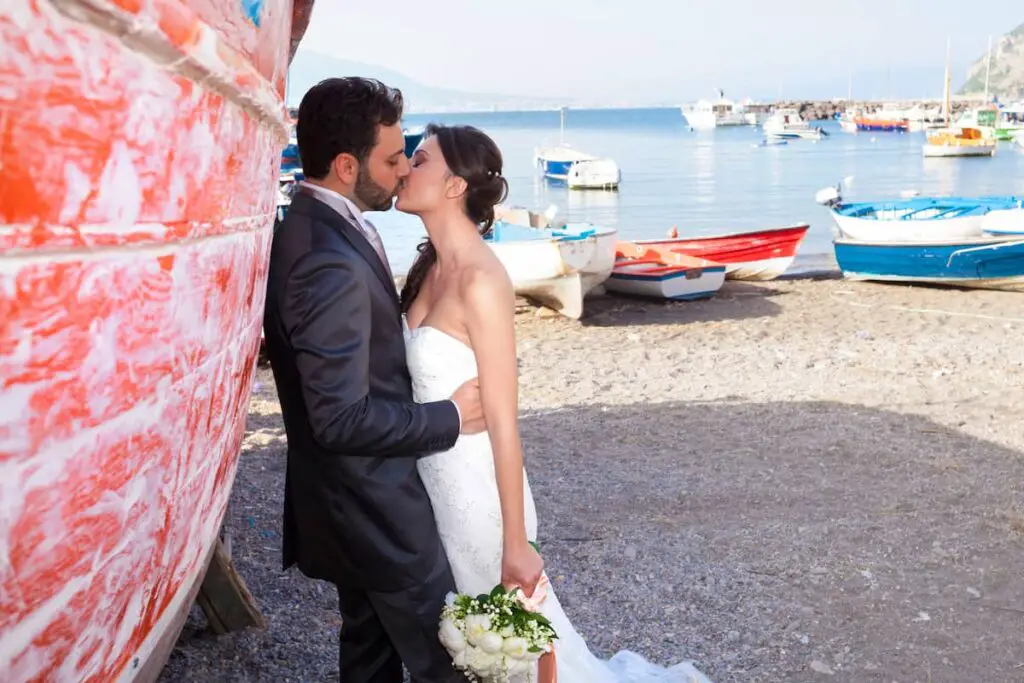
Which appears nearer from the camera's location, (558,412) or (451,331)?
(451,331)

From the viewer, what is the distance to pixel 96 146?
4.28 feet

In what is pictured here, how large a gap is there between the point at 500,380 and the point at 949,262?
41.5 ft

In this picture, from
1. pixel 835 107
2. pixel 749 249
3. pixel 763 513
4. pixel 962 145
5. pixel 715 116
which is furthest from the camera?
pixel 835 107

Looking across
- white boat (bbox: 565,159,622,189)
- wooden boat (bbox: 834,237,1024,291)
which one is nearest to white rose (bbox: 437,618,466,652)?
wooden boat (bbox: 834,237,1024,291)

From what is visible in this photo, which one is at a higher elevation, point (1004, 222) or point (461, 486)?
point (461, 486)

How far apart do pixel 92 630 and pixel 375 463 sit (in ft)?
3.08

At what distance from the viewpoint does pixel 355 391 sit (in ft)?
7.37

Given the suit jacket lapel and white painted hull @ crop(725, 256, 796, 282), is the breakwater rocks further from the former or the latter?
the suit jacket lapel

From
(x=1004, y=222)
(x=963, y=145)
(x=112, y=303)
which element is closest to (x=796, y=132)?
(x=963, y=145)

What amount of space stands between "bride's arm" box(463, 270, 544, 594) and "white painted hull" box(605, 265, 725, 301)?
10.6 metres

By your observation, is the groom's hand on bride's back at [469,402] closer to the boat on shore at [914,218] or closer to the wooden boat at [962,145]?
the boat on shore at [914,218]

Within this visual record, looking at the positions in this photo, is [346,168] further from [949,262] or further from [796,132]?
[796,132]

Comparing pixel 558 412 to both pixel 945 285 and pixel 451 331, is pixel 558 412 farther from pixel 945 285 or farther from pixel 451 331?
pixel 945 285

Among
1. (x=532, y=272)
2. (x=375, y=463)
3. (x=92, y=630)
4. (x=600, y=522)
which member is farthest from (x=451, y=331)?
(x=532, y=272)
